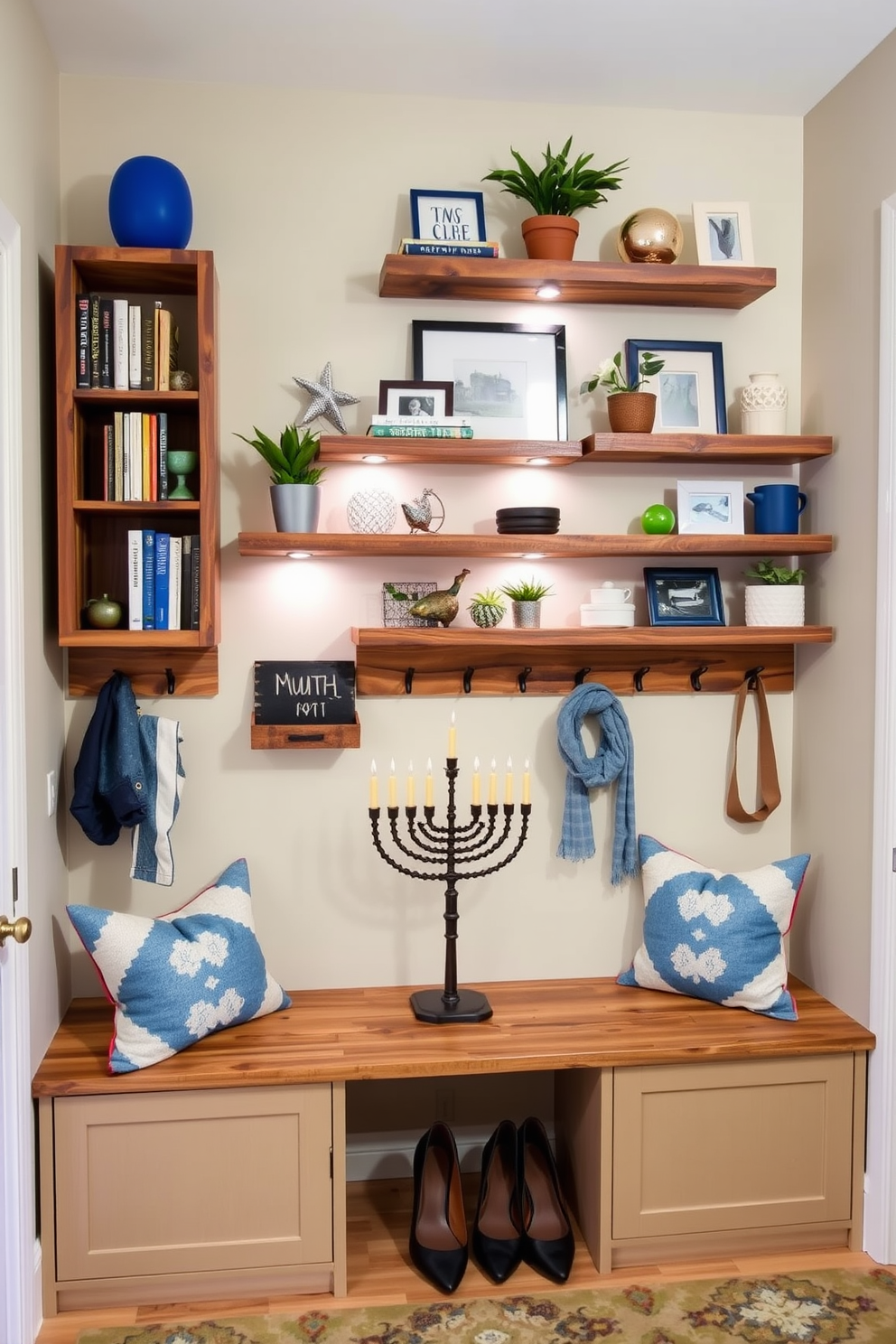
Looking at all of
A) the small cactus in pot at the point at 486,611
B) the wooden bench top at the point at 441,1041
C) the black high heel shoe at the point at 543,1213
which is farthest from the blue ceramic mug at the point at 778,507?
the black high heel shoe at the point at 543,1213

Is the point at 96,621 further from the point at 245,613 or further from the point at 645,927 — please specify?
the point at 645,927

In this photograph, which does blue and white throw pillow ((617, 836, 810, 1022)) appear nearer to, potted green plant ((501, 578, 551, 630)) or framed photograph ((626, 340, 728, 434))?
potted green plant ((501, 578, 551, 630))

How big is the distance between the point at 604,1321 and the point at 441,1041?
0.64m

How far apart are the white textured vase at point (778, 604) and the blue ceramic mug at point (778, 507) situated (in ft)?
→ 0.47

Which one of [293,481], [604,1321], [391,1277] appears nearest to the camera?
[604,1321]

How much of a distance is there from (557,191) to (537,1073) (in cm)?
223

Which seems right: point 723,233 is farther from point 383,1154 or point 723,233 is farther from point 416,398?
point 383,1154

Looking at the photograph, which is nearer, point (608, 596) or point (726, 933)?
point (726, 933)

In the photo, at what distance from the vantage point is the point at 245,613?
277 centimetres

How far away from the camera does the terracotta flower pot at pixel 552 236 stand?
265 centimetres

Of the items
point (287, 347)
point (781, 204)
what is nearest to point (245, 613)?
point (287, 347)

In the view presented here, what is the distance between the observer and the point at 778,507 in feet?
9.07

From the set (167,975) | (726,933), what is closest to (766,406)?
(726,933)

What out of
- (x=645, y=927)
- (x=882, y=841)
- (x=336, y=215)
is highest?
(x=336, y=215)
